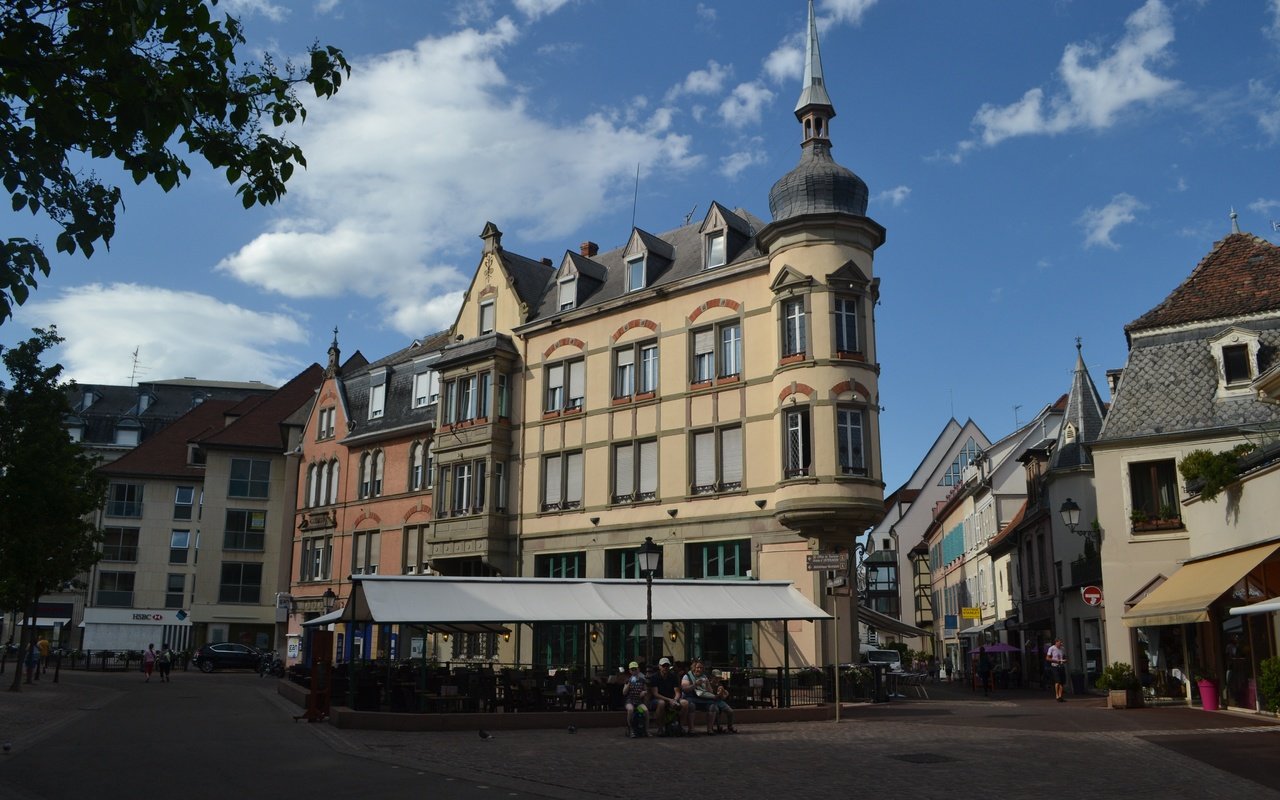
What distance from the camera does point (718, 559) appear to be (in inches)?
1332

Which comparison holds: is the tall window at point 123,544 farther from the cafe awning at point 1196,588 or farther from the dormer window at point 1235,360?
the dormer window at point 1235,360

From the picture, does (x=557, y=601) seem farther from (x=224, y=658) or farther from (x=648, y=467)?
(x=224, y=658)

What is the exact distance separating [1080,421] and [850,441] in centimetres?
1130

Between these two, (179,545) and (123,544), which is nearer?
(123,544)

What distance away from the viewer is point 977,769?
14.7 m

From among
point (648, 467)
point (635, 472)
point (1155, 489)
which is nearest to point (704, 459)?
point (648, 467)

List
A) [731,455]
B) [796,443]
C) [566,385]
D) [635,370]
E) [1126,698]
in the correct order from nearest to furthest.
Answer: [1126,698], [796,443], [731,455], [635,370], [566,385]

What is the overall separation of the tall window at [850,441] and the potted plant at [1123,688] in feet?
27.5

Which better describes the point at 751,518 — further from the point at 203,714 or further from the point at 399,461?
the point at 399,461

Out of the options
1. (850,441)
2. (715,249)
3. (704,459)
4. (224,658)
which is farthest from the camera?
(224,658)

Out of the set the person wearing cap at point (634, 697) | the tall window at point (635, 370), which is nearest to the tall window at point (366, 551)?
the tall window at point (635, 370)

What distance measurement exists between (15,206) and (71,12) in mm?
1641

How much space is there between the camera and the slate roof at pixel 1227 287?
28.8 metres

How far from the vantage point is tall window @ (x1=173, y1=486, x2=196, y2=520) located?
68.9m
